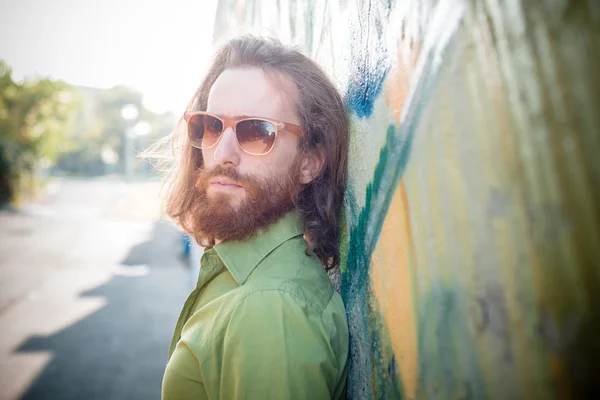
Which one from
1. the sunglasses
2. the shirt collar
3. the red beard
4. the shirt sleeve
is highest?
the sunglasses

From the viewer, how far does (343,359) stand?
4.38 ft

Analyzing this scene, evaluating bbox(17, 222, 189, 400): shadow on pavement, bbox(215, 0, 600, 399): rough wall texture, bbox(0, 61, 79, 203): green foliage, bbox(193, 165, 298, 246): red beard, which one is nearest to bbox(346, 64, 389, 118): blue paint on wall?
bbox(215, 0, 600, 399): rough wall texture

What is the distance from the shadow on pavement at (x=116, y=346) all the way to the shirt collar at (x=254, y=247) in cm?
359

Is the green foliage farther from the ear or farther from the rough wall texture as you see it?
the rough wall texture

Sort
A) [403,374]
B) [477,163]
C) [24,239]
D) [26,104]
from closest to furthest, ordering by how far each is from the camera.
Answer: [477,163], [403,374], [24,239], [26,104]

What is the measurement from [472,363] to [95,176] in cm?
5521

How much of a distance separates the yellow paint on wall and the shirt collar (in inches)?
21.5

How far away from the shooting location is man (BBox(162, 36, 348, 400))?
1.15 m

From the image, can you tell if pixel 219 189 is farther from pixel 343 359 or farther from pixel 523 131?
pixel 523 131

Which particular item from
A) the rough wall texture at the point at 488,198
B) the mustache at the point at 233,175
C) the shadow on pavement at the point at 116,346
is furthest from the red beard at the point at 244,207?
the shadow on pavement at the point at 116,346

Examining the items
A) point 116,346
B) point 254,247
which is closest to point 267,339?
point 254,247

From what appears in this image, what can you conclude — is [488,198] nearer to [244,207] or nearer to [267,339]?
[267,339]

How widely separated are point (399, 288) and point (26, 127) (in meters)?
21.9

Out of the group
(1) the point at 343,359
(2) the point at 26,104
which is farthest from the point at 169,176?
(2) the point at 26,104
